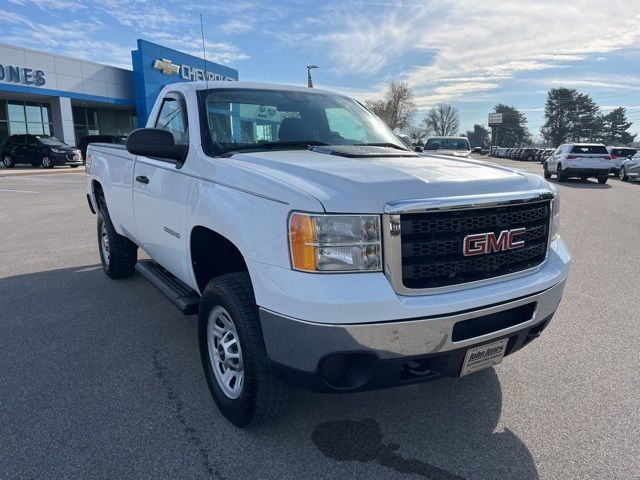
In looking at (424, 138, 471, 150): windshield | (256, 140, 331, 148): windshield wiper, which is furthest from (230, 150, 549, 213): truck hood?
(424, 138, 471, 150): windshield

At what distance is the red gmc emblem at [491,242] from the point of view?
2408mm

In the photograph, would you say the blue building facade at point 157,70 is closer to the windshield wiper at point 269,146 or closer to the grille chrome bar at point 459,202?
the windshield wiper at point 269,146

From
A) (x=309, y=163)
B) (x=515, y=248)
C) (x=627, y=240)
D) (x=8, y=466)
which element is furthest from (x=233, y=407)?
(x=627, y=240)

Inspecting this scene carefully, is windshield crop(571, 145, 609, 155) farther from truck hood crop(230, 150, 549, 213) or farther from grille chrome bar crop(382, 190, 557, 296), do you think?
grille chrome bar crop(382, 190, 557, 296)

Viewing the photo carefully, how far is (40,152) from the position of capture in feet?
82.7

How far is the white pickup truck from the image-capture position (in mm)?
2203

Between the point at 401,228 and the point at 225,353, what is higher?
the point at 401,228

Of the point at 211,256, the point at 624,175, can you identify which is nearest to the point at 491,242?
the point at 211,256

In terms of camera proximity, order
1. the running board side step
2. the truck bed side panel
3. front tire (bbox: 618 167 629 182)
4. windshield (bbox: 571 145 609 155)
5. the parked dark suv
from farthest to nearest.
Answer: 1. the parked dark suv
2. front tire (bbox: 618 167 629 182)
3. windshield (bbox: 571 145 609 155)
4. the truck bed side panel
5. the running board side step

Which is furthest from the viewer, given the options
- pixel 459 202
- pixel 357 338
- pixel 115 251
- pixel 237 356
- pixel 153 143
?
pixel 115 251

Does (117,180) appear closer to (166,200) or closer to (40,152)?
(166,200)

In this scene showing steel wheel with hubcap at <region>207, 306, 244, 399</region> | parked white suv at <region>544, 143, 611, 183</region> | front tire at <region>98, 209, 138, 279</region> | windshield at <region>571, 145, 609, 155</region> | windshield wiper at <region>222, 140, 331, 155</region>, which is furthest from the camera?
windshield at <region>571, 145, 609, 155</region>

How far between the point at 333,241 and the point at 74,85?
33838 millimetres

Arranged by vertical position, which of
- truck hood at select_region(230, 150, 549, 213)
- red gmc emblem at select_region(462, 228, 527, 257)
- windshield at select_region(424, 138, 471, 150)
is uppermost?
windshield at select_region(424, 138, 471, 150)
